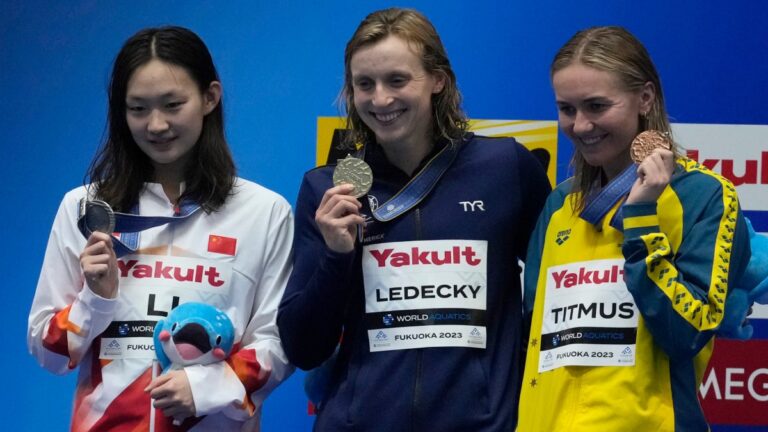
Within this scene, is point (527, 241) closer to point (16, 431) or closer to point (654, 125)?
point (654, 125)

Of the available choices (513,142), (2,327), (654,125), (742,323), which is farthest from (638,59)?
(2,327)

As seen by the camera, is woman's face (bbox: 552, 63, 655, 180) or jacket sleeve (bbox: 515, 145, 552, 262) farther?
jacket sleeve (bbox: 515, 145, 552, 262)

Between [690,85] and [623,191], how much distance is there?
1.30 meters

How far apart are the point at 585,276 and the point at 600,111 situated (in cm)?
38

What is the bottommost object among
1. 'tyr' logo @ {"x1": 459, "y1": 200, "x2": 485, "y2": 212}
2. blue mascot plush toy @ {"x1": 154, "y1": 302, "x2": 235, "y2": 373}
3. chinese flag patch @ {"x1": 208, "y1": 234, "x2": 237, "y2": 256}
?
blue mascot plush toy @ {"x1": 154, "y1": 302, "x2": 235, "y2": 373}

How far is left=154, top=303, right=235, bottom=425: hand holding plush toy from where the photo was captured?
2.75m

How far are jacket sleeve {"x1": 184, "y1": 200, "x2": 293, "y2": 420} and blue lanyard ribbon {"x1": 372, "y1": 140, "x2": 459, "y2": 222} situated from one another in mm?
361

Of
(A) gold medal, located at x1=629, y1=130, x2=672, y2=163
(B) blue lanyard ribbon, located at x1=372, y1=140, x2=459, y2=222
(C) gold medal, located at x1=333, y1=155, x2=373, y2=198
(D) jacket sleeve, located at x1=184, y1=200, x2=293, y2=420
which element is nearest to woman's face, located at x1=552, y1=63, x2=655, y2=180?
(A) gold medal, located at x1=629, y1=130, x2=672, y2=163

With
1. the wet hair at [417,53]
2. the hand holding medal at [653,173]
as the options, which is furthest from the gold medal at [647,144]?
the wet hair at [417,53]

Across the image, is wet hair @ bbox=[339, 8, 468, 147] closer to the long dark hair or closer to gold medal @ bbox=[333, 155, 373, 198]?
gold medal @ bbox=[333, 155, 373, 198]

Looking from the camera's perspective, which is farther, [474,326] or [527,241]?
[527,241]

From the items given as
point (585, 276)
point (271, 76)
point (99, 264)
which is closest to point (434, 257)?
point (585, 276)

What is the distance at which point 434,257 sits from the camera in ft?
9.06

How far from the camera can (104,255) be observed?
110 inches
